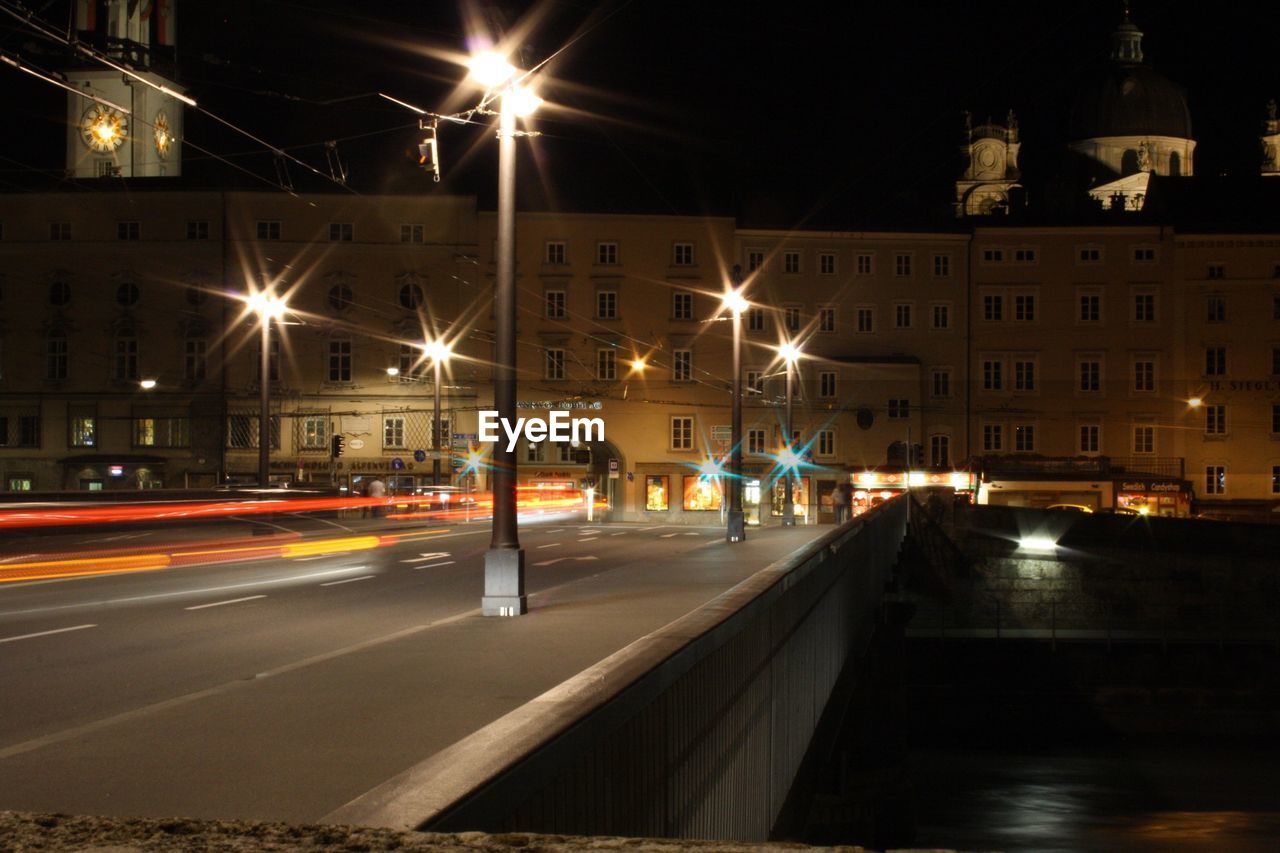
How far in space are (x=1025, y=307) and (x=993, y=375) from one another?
13.5ft

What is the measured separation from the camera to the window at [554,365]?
2904 inches

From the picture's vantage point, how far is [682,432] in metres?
74.1

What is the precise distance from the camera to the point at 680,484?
241 feet

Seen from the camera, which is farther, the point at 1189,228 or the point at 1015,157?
the point at 1015,157

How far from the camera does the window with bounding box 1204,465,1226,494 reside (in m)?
75.1

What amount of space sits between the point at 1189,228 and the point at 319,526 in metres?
55.6

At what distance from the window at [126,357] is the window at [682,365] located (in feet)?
90.8

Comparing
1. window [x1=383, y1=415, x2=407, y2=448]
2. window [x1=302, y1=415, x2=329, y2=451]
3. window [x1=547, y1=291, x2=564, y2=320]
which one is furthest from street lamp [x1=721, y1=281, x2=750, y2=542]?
window [x1=302, y1=415, x2=329, y2=451]

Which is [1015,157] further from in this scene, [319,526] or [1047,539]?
[319,526]

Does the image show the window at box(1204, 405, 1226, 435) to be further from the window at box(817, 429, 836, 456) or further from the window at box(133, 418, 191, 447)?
the window at box(133, 418, 191, 447)

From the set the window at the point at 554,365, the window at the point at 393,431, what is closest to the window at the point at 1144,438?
the window at the point at 554,365

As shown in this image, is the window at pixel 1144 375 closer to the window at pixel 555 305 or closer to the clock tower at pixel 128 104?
the window at pixel 555 305

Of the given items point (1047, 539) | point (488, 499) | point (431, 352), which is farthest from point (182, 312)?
point (1047, 539)

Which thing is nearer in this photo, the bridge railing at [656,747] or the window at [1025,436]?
the bridge railing at [656,747]
